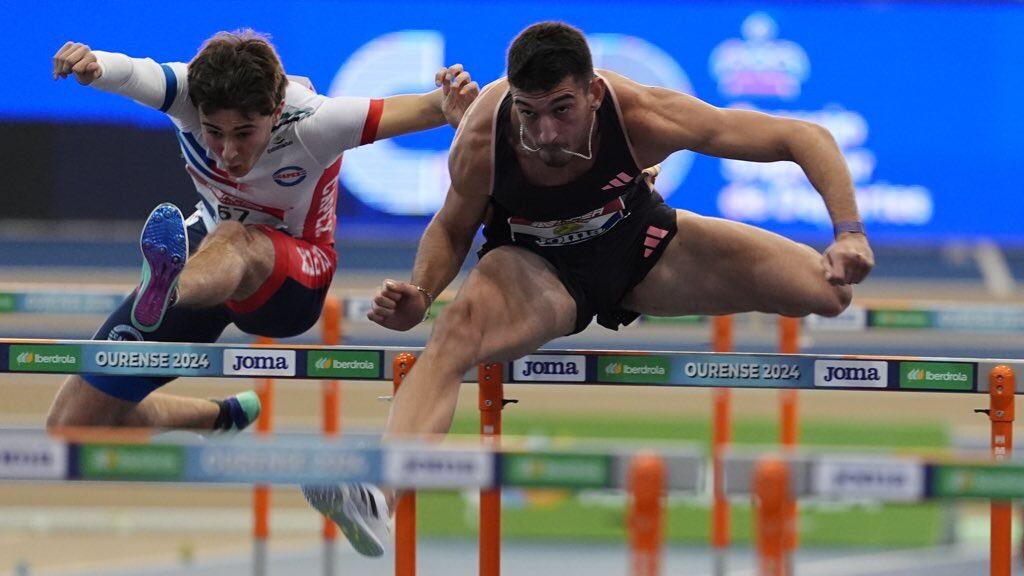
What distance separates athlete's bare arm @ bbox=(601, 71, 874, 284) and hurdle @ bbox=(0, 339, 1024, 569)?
50 centimetres

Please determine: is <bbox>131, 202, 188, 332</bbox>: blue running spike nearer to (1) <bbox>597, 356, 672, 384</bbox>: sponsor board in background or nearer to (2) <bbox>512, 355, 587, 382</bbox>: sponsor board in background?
(2) <bbox>512, 355, 587, 382</bbox>: sponsor board in background

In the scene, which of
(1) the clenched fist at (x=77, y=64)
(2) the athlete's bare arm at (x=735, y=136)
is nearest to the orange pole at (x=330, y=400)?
(1) the clenched fist at (x=77, y=64)

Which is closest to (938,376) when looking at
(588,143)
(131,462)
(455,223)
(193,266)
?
(588,143)

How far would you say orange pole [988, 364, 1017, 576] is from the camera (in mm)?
3494

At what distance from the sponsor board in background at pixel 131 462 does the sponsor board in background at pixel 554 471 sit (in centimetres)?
61

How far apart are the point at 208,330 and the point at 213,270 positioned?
1.67ft

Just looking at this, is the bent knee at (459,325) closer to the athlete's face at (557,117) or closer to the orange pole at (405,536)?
the orange pole at (405,536)

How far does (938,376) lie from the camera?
3.69m

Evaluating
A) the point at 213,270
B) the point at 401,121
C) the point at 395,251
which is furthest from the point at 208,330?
the point at 395,251

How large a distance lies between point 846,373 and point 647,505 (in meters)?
1.49

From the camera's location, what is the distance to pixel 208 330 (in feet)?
13.7

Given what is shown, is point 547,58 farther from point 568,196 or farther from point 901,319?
point 901,319

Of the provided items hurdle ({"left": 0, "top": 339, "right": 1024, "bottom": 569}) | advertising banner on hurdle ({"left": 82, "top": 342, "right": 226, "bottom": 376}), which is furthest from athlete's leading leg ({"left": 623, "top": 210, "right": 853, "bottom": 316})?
advertising banner on hurdle ({"left": 82, "top": 342, "right": 226, "bottom": 376})

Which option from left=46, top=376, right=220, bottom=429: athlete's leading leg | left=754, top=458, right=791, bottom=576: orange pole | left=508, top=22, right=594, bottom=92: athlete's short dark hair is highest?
left=508, top=22, right=594, bottom=92: athlete's short dark hair
